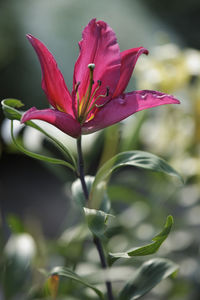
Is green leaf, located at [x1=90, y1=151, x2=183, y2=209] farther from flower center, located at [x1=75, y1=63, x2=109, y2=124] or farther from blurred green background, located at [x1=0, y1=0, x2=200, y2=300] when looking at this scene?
blurred green background, located at [x1=0, y1=0, x2=200, y2=300]

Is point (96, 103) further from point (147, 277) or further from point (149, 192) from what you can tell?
point (149, 192)

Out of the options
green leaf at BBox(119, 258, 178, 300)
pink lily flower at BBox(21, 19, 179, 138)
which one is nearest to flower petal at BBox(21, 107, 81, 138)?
pink lily flower at BBox(21, 19, 179, 138)

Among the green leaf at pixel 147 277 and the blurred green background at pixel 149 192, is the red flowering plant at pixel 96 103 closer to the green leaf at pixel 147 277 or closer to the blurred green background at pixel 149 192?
the green leaf at pixel 147 277

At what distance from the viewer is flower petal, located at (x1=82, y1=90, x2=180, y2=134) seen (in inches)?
13.7

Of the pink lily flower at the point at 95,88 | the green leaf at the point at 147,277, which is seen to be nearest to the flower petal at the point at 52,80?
the pink lily flower at the point at 95,88

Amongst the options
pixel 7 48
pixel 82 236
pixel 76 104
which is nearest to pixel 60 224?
pixel 7 48

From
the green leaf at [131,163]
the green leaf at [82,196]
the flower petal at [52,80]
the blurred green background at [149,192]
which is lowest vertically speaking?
the blurred green background at [149,192]

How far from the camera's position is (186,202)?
0.88 metres

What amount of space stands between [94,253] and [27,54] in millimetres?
1349

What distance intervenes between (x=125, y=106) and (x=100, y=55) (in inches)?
1.7

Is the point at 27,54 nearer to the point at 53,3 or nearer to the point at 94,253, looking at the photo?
the point at 53,3

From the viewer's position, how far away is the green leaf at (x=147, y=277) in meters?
0.41

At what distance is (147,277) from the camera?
0.42 meters

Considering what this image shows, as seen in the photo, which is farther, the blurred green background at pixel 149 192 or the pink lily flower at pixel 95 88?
the blurred green background at pixel 149 192
